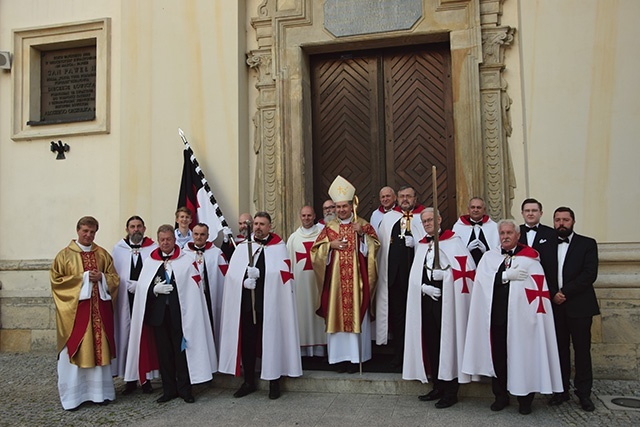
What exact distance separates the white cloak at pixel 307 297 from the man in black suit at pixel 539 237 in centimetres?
231

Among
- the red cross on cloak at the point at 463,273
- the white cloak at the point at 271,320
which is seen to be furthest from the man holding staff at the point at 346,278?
the red cross on cloak at the point at 463,273

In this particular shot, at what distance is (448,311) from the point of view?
546 centimetres

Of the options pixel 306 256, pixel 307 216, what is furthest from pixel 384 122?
pixel 306 256

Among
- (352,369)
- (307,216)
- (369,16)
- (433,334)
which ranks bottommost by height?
(352,369)

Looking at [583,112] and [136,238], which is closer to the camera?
[136,238]

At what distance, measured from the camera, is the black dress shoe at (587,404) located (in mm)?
5133

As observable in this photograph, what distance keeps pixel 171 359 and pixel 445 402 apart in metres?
2.62

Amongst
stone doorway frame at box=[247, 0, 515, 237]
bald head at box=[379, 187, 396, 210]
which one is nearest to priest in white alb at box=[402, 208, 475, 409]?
bald head at box=[379, 187, 396, 210]

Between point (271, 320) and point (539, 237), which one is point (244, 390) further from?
point (539, 237)

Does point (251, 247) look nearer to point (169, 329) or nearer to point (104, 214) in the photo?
point (169, 329)

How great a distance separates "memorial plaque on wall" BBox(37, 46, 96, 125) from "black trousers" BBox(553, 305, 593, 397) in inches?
267

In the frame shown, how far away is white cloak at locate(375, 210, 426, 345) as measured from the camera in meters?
6.48

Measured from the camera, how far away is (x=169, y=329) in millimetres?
5926

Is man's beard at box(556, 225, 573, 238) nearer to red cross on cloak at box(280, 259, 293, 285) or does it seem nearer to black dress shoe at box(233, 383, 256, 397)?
red cross on cloak at box(280, 259, 293, 285)
